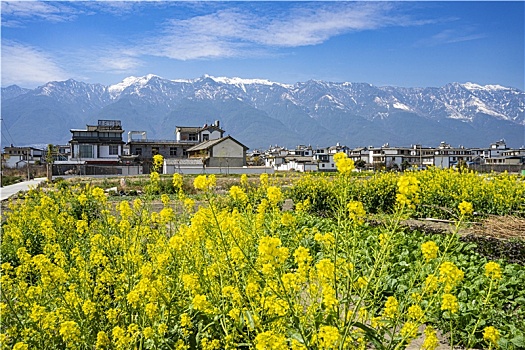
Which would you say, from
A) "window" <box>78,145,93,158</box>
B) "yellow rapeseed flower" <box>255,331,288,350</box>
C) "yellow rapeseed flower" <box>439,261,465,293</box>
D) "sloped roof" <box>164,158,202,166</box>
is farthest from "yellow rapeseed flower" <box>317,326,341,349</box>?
"window" <box>78,145,93,158</box>

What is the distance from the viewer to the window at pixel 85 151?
52312 millimetres

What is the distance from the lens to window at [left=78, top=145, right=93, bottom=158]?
5231 cm

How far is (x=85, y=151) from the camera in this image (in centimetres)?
5256

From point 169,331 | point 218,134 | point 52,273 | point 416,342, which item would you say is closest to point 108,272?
point 52,273

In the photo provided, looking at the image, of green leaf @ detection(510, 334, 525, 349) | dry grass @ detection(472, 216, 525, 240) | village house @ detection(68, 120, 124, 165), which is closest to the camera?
green leaf @ detection(510, 334, 525, 349)

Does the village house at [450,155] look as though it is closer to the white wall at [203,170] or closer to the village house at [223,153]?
the village house at [223,153]

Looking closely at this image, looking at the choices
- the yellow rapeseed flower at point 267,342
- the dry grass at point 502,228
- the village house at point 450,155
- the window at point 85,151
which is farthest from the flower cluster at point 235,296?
the village house at point 450,155

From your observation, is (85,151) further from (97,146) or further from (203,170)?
(203,170)

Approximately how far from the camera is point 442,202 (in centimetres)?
1120

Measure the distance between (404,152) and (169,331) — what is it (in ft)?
302

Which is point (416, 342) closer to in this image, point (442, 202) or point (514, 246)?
point (514, 246)

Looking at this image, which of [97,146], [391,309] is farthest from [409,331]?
[97,146]

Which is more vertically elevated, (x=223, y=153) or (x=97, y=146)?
(x=97, y=146)

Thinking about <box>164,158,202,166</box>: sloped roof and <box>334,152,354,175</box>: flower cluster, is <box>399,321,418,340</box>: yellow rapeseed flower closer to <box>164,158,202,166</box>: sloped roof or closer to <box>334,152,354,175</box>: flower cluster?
<box>334,152,354,175</box>: flower cluster
